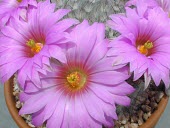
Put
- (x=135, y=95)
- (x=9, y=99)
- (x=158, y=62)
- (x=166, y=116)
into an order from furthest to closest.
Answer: (x=166, y=116) → (x=9, y=99) → (x=135, y=95) → (x=158, y=62)

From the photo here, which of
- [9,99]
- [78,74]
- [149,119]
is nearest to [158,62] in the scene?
[78,74]

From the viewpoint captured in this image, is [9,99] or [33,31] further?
[9,99]

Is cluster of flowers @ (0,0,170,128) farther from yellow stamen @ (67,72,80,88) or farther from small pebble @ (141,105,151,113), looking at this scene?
small pebble @ (141,105,151,113)

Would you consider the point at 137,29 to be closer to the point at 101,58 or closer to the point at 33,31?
the point at 101,58

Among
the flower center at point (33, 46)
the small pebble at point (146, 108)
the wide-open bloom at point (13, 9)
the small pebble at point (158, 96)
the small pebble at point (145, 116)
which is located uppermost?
the wide-open bloom at point (13, 9)

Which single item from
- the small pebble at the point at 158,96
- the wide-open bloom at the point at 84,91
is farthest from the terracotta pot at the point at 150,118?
the wide-open bloom at the point at 84,91

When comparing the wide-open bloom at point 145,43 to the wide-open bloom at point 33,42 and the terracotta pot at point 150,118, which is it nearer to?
the wide-open bloom at point 33,42
